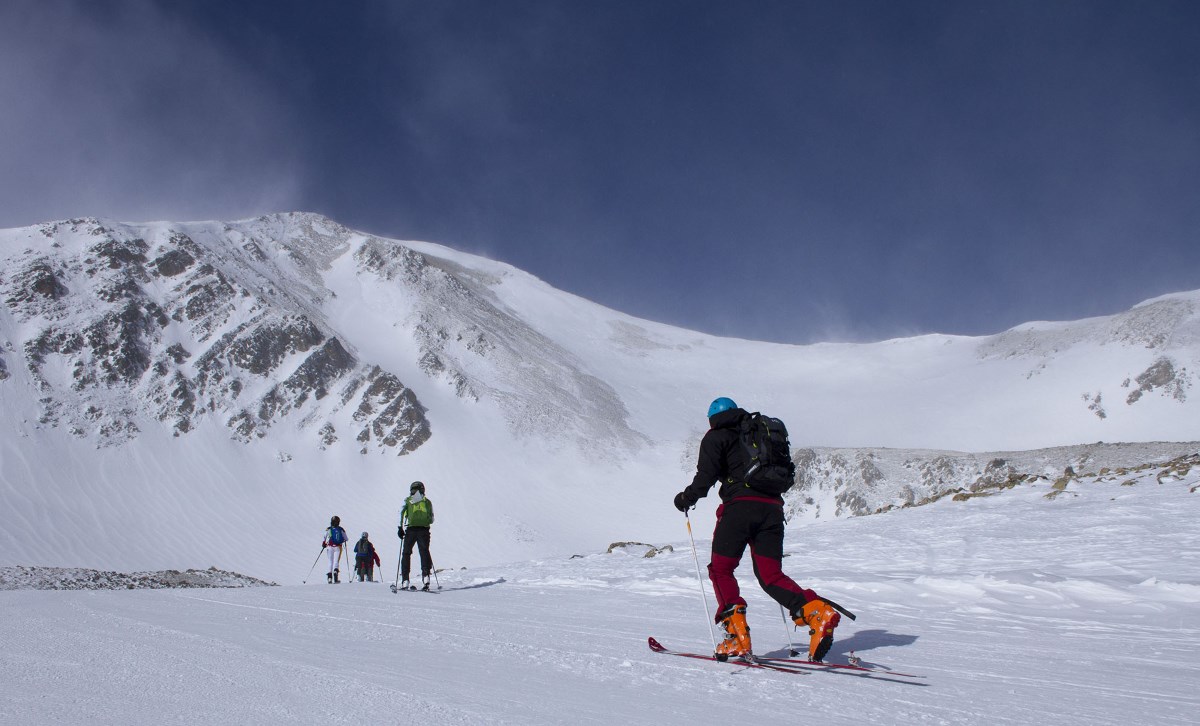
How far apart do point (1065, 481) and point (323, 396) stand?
65.3m

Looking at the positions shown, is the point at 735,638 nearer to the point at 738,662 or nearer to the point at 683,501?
the point at 738,662

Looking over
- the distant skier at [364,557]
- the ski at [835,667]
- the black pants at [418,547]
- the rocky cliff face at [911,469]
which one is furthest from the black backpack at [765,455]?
the rocky cliff face at [911,469]

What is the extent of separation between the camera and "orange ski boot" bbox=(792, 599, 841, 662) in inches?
172

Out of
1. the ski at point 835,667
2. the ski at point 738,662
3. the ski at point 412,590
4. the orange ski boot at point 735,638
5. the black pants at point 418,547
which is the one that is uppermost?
the black pants at point 418,547

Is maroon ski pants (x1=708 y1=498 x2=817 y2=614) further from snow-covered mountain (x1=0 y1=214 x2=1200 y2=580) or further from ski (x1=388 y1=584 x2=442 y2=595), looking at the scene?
snow-covered mountain (x1=0 y1=214 x2=1200 y2=580)

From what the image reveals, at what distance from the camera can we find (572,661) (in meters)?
4.55

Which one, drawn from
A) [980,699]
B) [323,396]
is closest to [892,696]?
[980,699]

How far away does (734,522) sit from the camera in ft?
15.9

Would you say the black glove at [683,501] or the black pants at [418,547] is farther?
the black pants at [418,547]

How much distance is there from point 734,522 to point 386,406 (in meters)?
67.1

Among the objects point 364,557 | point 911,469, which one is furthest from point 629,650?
point 911,469

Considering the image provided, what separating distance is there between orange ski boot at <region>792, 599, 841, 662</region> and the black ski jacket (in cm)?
70

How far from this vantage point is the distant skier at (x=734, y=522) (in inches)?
185

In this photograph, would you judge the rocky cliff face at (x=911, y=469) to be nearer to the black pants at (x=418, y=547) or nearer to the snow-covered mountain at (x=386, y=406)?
the snow-covered mountain at (x=386, y=406)
